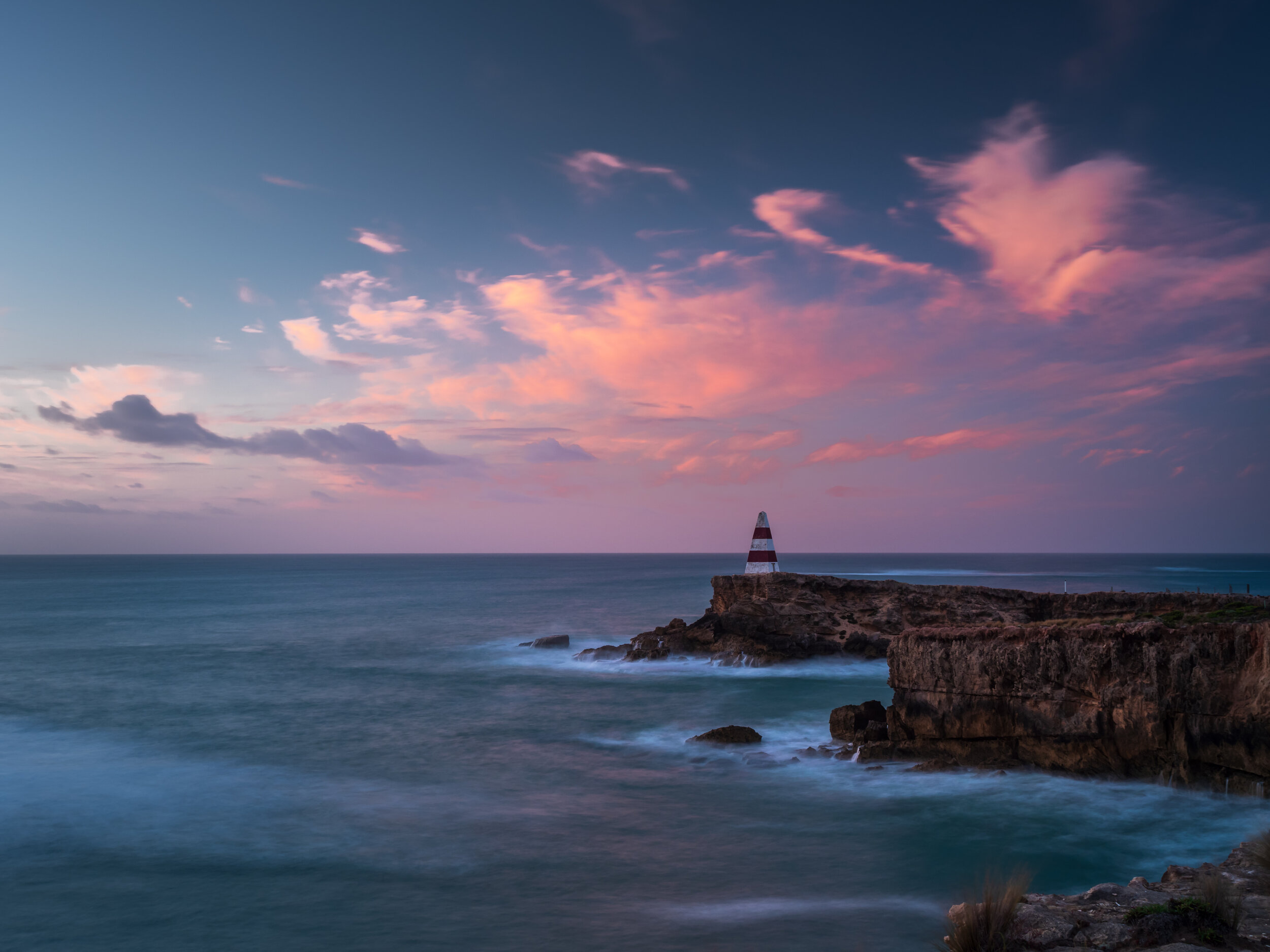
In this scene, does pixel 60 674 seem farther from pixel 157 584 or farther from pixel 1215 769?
pixel 157 584

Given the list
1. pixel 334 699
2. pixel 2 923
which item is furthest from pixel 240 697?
pixel 2 923

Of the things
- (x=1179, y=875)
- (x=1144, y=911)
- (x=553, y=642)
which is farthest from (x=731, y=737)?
(x=553, y=642)

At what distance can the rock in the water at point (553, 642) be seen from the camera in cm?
4631

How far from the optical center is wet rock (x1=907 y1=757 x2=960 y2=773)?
18.7 metres

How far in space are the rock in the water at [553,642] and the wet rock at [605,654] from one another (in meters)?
4.60

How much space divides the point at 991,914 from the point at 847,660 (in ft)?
96.8

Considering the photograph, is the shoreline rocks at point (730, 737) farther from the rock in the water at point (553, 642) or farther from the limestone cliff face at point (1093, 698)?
the rock in the water at point (553, 642)

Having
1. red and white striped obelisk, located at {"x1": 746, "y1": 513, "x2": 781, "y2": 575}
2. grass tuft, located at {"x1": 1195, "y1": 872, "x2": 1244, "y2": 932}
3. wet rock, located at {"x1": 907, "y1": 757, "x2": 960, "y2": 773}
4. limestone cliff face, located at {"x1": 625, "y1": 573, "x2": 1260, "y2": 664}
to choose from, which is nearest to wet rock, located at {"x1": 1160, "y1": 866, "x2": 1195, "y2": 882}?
grass tuft, located at {"x1": 1195, "y1": 872, "x2": 1244, "y2": 932}

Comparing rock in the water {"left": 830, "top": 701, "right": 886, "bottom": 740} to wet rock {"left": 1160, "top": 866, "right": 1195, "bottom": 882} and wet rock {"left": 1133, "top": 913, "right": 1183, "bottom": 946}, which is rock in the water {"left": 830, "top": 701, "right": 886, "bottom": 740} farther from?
wet rock {"left": 1133, "top": 913, "right": 1183, "bottom": 946}

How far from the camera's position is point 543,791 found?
1955 centimetres

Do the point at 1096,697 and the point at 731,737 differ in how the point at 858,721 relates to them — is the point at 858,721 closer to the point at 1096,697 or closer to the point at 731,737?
the point at 731,737

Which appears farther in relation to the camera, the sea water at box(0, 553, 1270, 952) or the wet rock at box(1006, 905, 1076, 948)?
the sea water at box(0, 553, 1270, 952)

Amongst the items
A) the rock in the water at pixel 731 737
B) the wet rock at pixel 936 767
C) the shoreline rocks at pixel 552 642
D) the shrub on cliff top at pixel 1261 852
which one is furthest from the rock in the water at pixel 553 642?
the shrub on cliff top at pixel 1261 852

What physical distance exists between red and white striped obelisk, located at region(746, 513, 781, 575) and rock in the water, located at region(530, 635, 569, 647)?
1156cm
